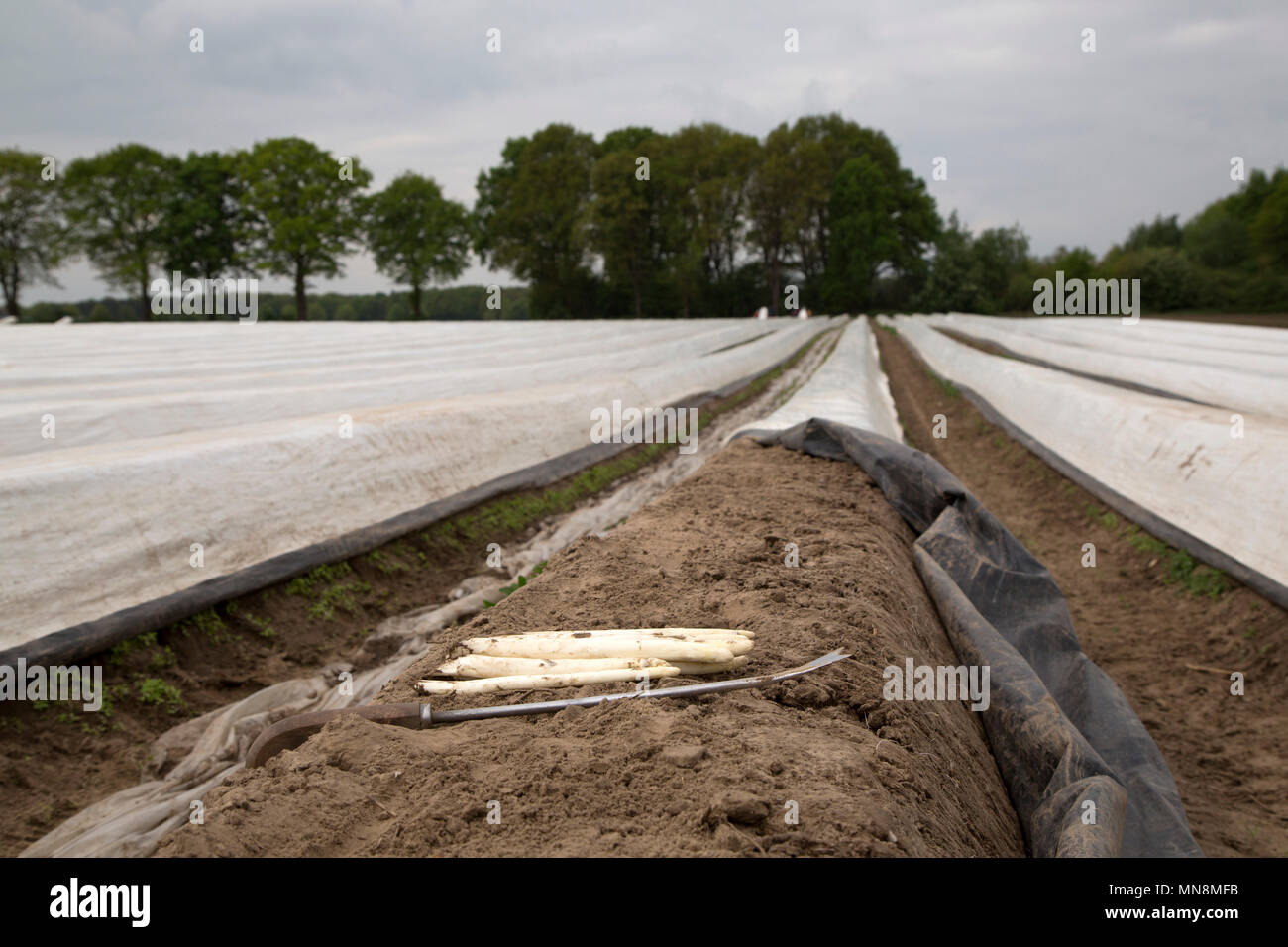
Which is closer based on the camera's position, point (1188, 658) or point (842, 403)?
point (1188, 658)

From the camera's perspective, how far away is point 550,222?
39812 millimetres

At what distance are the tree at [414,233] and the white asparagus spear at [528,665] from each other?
123 feet

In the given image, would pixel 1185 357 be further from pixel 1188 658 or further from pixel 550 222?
pixel 550 222

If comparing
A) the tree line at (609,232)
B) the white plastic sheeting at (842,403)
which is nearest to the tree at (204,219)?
the tree line at (609,232)

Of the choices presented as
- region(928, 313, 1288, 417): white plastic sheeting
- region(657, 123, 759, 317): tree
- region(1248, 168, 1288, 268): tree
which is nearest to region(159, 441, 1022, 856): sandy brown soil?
region(928, 313, 1288, 417): white plastic sheeting

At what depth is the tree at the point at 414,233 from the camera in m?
36.9

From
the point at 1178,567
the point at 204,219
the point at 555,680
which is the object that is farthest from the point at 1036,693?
the point at 204,219

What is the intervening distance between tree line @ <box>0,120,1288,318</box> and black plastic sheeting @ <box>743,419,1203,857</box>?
28.1 meters

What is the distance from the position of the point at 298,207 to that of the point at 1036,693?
3795cm

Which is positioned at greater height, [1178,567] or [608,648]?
[608,648]

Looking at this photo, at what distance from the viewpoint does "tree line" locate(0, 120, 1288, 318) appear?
33.2 m

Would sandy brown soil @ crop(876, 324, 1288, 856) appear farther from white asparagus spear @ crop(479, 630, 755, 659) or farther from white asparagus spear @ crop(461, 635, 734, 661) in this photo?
white asparagus spear @ crop(461, 635, 734, 661)

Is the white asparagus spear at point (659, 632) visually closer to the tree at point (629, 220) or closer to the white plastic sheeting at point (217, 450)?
the white plastic sheeting at point (217, 450)
